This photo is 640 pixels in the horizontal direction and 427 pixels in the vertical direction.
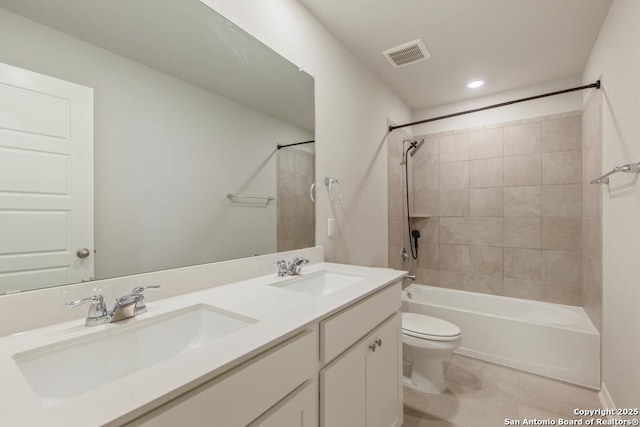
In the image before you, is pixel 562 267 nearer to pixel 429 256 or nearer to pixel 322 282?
pixel 429 256

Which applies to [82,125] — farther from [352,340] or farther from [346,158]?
[346,158]

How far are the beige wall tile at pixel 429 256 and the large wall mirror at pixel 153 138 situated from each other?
2.20 metres

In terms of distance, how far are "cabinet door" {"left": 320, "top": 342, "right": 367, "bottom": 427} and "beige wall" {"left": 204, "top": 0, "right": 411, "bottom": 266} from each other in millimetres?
883

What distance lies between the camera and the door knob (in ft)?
2.90

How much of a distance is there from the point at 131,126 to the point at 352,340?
1.13 metres

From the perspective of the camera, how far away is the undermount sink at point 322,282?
Answer: 56.3 inches

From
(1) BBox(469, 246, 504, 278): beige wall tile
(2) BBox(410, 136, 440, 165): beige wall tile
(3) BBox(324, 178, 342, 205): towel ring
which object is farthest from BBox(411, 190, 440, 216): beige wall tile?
(3) BBox(324, 178, 342, 205): towel ring

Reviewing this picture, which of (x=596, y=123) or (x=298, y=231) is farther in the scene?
(x=596, y=123)

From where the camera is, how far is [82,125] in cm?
89

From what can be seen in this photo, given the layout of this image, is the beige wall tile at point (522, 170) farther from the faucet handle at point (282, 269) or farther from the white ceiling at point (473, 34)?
the faucet handle at point (282, 269)

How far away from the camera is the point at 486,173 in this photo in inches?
117

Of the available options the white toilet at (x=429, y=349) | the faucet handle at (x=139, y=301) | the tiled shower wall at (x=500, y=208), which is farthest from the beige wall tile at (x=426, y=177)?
the faucet handle at (x=139, y=301)

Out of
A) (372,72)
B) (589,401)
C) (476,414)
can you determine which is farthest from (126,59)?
(589,401)

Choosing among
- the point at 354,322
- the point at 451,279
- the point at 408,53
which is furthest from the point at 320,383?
the point at 451,279
